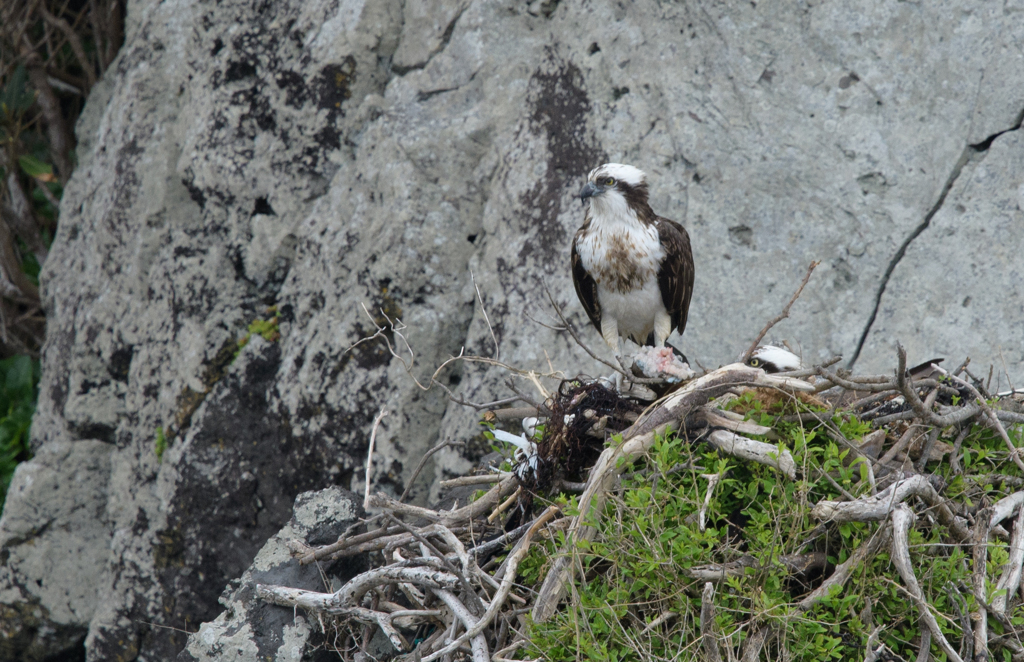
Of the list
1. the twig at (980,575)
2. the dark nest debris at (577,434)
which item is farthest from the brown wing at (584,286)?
the twig at (980,575)

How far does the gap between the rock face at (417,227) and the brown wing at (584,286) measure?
284 mm

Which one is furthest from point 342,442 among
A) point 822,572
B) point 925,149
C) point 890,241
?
point 925,149

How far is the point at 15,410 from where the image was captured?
7406 millimetres

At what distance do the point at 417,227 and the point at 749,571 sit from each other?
2972 millimetres

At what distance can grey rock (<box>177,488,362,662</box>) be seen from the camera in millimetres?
3395

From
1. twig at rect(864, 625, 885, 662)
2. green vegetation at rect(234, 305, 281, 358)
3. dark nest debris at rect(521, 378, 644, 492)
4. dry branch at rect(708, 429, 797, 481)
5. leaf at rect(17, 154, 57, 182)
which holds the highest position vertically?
leaf at rect(17, 154, 57, 182)

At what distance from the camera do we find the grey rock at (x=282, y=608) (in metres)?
3.39

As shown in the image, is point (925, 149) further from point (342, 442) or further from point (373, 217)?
point (342, 442)

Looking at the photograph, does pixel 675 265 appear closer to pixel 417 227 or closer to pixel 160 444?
pixel 417 227

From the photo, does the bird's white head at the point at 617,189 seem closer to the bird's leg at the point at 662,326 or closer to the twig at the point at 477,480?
the bird's leg at the point at 662,326

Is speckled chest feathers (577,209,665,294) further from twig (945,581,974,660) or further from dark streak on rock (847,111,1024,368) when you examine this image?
twig (945,581,974,660)

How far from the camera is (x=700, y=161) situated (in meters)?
4.68

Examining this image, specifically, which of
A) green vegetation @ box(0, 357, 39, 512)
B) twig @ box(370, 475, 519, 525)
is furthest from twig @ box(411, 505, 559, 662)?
green vegetation @ box(0, 357, 39, 512)

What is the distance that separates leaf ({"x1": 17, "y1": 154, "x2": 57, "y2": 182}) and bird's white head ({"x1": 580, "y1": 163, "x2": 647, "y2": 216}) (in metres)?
5.49
